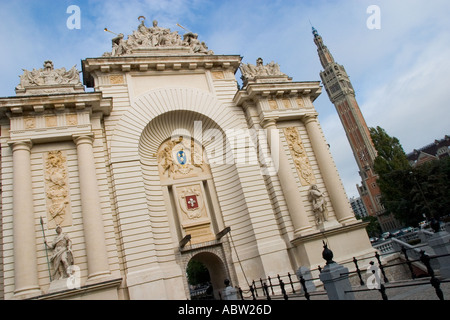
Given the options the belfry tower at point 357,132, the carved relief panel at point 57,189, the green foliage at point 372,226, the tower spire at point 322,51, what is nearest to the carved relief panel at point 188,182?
the carved relief panel at point 57,189

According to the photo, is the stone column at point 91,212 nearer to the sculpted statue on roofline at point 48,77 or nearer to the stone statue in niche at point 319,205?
the sculpted statue on roofline at point 48,77

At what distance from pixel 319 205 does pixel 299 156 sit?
341 centimetres

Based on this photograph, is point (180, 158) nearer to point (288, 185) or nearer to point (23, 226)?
point (288, 185)

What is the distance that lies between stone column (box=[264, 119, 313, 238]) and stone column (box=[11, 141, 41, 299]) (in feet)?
41.4

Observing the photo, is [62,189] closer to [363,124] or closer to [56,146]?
[56,146]

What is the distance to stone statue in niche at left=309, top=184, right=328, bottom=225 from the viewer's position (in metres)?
19.0

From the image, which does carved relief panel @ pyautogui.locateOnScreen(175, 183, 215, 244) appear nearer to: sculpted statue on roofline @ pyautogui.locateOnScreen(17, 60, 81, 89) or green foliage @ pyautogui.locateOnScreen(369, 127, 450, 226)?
sculpted statue on roofline @ pyautogui.locateOnScreen(17, 60, 81, 89)

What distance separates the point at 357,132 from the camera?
90.4 metres

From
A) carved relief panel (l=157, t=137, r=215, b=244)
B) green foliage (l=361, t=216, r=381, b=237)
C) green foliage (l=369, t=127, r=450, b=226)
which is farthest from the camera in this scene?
green foliage (l=361, t=216, r=381, b=237)

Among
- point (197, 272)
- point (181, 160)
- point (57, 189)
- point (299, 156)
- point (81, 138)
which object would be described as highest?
point (81, 138)

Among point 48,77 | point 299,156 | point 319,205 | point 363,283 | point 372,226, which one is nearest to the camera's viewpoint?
point 363,283

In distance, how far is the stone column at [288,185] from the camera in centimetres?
1839

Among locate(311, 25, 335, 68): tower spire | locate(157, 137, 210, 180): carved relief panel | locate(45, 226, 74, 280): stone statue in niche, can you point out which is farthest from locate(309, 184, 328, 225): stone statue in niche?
locate(311, 25, 335, 68): tower spire

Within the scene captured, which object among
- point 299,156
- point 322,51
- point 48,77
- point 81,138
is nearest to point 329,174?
point 299,156
